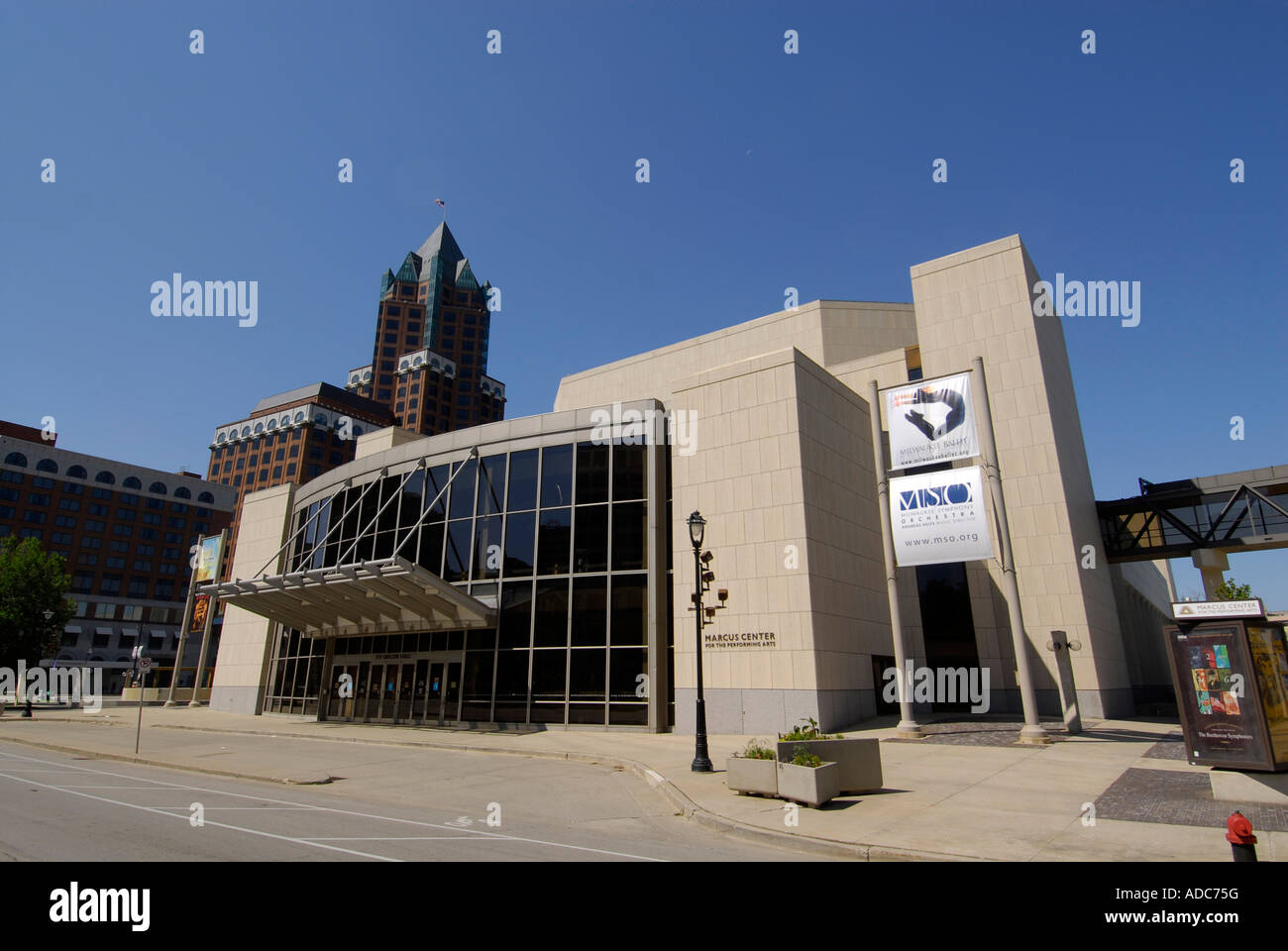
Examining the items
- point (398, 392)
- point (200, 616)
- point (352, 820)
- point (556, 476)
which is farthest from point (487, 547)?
point (398, 392)

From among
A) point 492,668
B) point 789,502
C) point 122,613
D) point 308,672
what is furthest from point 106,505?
point 789,502

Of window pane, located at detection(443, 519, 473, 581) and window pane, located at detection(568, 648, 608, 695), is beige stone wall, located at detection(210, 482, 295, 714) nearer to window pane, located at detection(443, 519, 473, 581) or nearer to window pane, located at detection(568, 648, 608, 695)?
window pane, located at detection(443, 519, 473, 581)

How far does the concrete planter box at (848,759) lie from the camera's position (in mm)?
12891

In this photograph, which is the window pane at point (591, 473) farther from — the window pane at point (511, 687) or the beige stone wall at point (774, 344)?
the beige stone wall at point (774, 344)

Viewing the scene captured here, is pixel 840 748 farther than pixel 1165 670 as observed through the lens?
No

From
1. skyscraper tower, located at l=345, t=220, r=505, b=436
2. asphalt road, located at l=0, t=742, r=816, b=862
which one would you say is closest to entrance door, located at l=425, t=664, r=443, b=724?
asphalt road, located at l=0, t=742, r=816, b=862

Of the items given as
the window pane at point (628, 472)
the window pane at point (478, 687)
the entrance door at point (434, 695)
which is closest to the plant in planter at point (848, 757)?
the window pane at point (628, 472)

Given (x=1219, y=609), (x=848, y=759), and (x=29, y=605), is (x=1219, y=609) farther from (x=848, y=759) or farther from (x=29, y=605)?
(x=29, y=605)

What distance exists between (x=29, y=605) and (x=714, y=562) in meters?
63.6

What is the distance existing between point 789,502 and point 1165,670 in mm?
59426

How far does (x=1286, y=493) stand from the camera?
31.4 meters

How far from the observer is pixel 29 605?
58.2 meters
